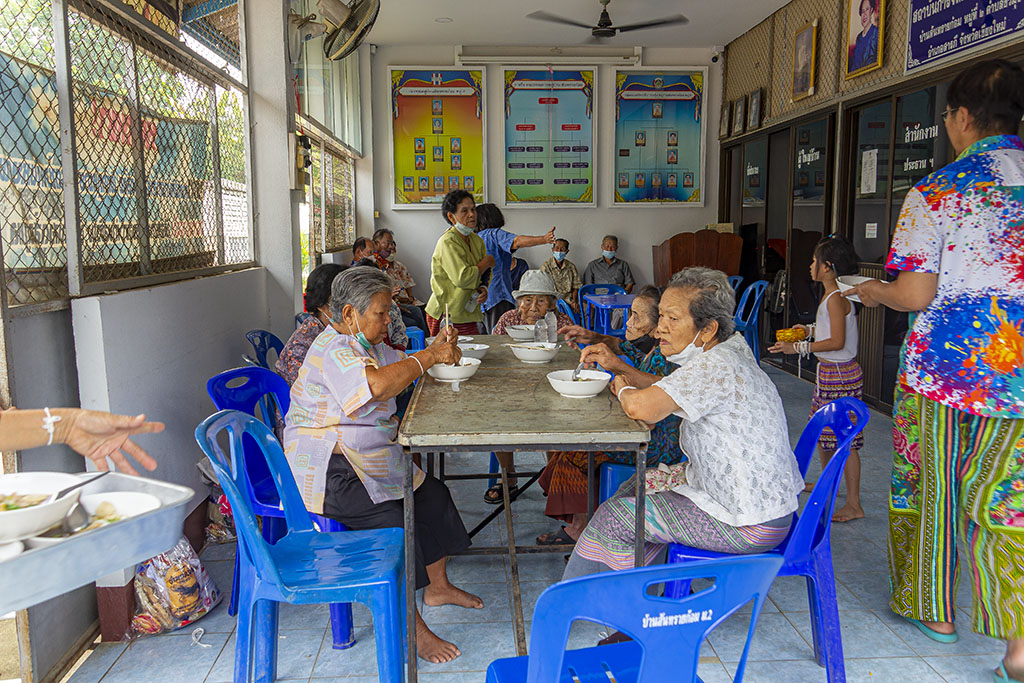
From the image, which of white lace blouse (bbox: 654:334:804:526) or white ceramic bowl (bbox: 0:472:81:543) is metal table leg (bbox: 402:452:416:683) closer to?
white lace blouse (bbox: 654:334:804:526)

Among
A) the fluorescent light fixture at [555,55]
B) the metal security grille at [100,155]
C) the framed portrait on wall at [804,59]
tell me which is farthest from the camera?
the fluorescent light fixture at [555,55]

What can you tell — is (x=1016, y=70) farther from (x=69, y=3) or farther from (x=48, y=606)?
(x=48, y=606)

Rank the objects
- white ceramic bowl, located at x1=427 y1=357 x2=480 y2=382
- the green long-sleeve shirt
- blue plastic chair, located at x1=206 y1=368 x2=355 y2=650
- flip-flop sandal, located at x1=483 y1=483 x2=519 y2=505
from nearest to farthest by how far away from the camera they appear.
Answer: blue plastic chair, located at x1=206 y1=368 x2=355 y2=650 < white ceramic bowl, located at x1=427 y1=357 x2=480 y2=382 < flip-flop sandal, located at x1=483 y1=483 x2=519 y2=505 < the green long-sleeve shirt

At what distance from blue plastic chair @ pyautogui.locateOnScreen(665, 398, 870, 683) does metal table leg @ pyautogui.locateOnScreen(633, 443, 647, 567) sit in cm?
10

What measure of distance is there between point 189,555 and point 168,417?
0.54m

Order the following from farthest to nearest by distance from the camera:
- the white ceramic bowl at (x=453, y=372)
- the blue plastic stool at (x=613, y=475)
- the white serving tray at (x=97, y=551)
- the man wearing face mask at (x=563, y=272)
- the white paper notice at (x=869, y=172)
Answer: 1. the man wearing face mask at (x=563, y=272)
2. the white paper notice at (x=869, y=172)
3. the blue plastic stool at (x=613, y=475)
4. the white ceramic bowl at (x=453, y=372)
5. the white serving tray at (x=97, y=551)

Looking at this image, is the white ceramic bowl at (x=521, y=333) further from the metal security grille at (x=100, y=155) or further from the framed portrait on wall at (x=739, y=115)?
the framed portrait on wall at (x=739, y=115)

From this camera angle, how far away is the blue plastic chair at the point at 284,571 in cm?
183

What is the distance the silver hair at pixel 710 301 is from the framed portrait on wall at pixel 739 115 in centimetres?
683

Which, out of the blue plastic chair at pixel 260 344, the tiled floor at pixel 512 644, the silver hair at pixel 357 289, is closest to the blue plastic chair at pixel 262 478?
the tiled floor at pixel 512 644

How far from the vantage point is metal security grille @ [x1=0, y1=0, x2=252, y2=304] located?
208 cm

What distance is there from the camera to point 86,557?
1006 millimetres

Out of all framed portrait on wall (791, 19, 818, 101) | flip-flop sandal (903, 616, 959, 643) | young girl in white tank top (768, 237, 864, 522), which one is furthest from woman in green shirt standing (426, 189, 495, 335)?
framed portrait on wall (791, 19, 818, 101)

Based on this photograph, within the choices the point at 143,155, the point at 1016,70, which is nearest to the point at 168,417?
the point at 143,155
